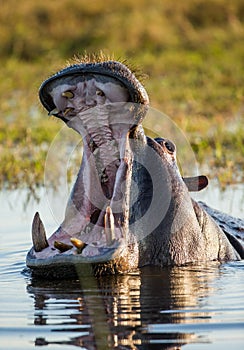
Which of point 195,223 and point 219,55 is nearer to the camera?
point 195,223

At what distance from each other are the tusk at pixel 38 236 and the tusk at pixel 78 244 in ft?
0.56

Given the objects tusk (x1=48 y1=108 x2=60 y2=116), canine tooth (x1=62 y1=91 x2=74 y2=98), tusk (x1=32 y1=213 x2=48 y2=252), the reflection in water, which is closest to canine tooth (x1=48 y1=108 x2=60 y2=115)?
tusk (x1=48 y1=108 x2=60 y2=116)

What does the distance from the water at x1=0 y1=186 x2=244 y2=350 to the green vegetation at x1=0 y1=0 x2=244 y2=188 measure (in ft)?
10.4

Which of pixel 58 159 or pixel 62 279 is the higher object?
pixel 58 159

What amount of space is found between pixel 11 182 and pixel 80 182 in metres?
3.43

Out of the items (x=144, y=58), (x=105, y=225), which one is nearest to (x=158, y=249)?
(x=105, y=225)

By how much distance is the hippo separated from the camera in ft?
14.8

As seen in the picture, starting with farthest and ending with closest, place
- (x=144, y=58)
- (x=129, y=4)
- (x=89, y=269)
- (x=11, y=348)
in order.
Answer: (x=129, y=4)
(x=144, y=58)
(x=89, y=269)
(x=11, y=348)

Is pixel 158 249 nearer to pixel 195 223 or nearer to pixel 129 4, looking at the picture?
pixel 195 223

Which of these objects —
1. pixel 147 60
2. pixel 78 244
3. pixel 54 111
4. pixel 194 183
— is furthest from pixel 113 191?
pixel 147 60

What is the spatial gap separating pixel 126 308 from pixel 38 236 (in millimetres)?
626

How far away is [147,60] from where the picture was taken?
15.7m

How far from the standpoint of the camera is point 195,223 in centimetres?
508

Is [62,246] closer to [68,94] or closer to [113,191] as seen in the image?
[113,191]
